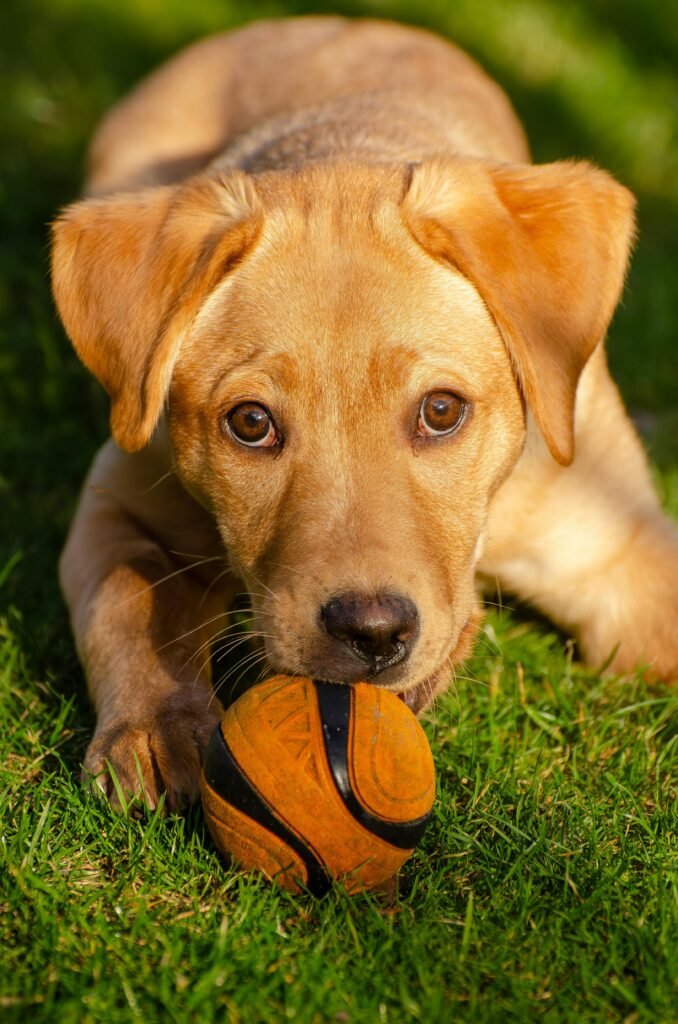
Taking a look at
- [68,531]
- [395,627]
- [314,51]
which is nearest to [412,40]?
[314,51]

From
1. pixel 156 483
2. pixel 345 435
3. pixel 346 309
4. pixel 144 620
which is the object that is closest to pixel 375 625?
pixel 345 435

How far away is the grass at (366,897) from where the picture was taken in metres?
2.91

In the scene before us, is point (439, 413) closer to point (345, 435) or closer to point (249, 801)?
point (345, 435)

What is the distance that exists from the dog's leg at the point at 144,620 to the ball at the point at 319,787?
15.8 inches

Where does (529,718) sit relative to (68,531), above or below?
above

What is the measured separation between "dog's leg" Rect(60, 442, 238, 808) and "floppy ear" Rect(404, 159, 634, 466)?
117 cm

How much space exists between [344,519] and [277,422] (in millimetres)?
412

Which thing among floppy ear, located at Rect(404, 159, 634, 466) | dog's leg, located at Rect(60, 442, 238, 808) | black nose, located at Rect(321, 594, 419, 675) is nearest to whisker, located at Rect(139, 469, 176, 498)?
dog's leg, located at Rect(60, 442, 238, 808)

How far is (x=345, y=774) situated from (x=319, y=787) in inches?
2.5

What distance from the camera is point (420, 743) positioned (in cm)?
323

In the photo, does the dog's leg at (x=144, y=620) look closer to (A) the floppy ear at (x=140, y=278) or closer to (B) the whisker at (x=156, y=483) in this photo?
(B) the whisker at (x=156, y=483)

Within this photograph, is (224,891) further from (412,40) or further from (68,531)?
(412,40)

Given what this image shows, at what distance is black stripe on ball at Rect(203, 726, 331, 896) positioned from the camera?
308cm

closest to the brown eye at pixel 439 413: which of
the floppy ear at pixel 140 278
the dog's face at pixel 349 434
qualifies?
the dog's face at pixel 349 434
